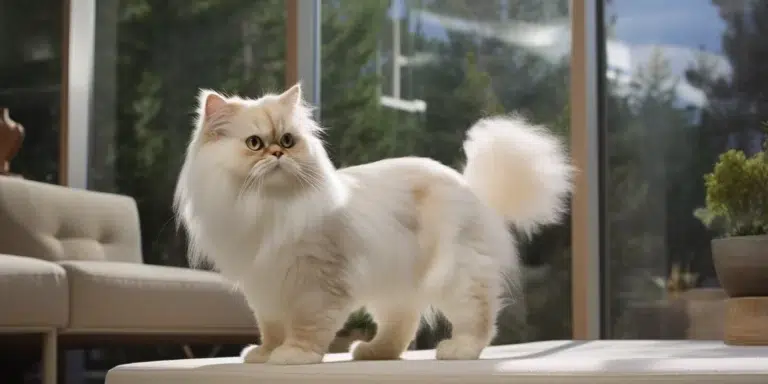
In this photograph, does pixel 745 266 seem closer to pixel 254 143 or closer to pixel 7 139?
pixel 254 143

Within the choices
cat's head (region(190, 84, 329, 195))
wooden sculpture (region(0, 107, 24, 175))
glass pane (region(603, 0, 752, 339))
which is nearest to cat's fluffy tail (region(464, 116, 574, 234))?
cat's head (region(190, 84, 329, 195))

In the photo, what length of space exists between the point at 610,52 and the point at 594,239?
778 mm

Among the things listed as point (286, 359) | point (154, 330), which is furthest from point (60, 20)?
point (286, 359)

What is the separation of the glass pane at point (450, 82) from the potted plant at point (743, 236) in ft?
4.42

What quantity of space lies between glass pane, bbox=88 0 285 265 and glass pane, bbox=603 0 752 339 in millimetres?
1581

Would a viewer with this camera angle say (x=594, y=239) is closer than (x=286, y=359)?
No

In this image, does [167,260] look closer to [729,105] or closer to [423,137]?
[423,137]

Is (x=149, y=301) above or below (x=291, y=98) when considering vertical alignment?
below

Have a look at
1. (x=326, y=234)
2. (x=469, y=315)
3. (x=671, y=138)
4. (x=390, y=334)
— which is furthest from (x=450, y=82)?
(x=326, y=234)

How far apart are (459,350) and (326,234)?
33 centimetres

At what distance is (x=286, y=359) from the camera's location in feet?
5.01

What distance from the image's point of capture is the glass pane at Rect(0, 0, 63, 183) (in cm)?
426

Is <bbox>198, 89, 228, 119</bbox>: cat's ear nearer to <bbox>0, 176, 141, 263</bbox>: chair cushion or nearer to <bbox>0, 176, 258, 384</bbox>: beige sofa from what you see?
<bbox>0, 176, 258, 384</bbox>: beige sofa

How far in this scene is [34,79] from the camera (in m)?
4.30
